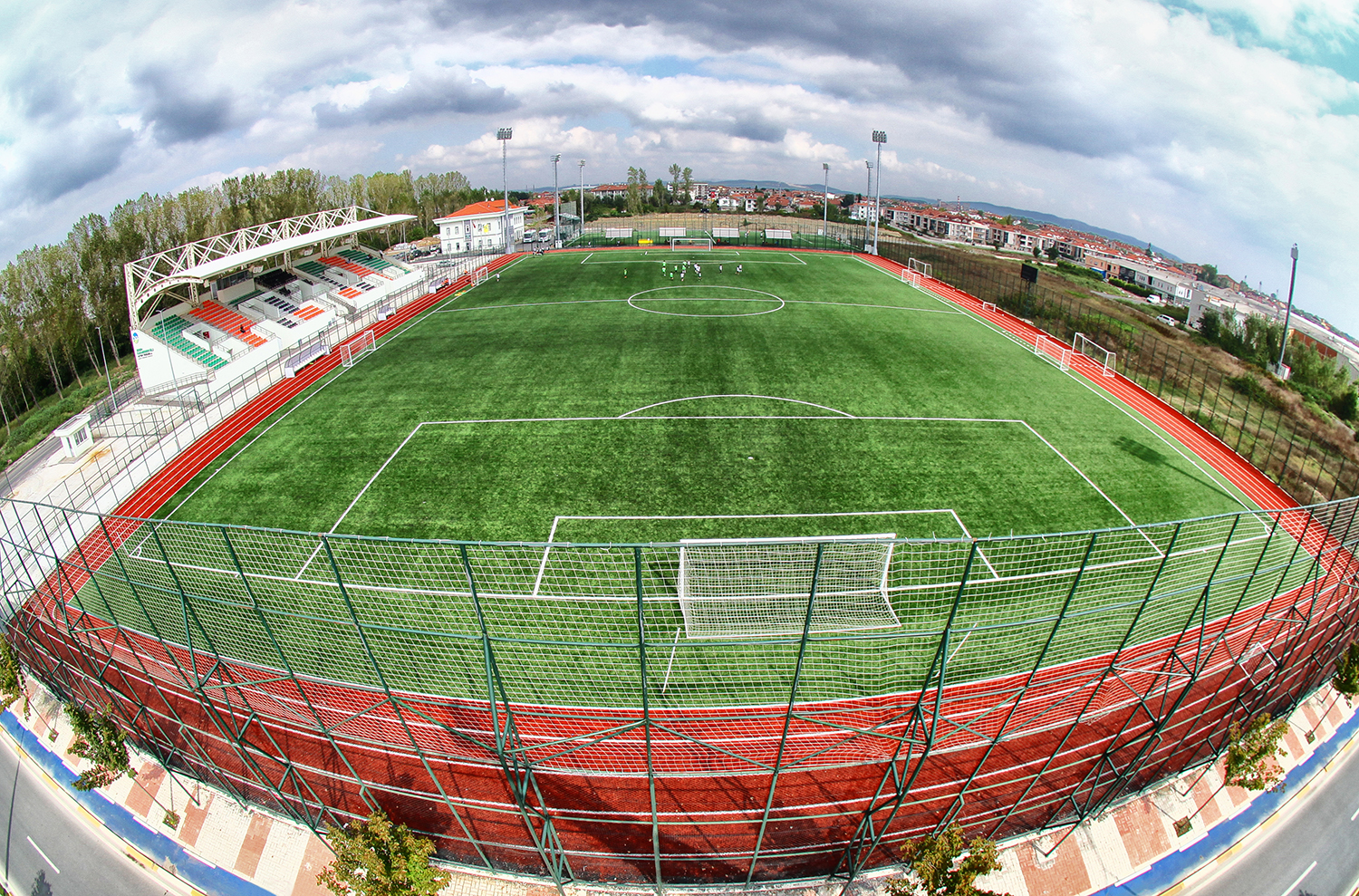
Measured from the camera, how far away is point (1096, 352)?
97.2ft

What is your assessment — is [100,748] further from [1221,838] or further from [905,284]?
[905,284]

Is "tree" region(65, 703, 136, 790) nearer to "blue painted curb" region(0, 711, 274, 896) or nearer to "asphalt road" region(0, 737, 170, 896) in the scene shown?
"blue painted curb" region(0, 711, 274, 896)

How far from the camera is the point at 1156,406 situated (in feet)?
81.0

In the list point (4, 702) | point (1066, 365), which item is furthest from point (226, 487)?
point (1066, 365)

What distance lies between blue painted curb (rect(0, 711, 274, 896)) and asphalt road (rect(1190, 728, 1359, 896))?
15.8 meters

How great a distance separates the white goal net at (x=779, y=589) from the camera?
13.1 m

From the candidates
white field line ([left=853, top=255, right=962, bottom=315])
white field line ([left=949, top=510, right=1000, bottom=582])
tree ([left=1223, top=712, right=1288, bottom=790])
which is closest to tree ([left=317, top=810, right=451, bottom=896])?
white field line ([left=949, top=510, right=1000, bottom=582])

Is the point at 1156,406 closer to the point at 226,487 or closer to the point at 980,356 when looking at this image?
the point at 980,356

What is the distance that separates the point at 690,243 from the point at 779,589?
5099 centimetres

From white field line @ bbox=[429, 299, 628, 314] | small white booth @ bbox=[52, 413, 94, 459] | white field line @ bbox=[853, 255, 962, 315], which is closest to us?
small white booth @ bbox=[52, 413, 94, 459]

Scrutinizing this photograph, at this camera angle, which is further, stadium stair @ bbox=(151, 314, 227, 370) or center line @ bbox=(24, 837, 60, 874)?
stadium stair @ bbox=(151, 314, 227, 370)

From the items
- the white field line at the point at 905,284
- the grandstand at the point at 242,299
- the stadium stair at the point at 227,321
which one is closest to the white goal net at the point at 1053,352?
the white field line at the point at 905,284

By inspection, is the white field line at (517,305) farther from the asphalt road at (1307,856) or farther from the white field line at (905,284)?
the asphalt road at (1307,856)

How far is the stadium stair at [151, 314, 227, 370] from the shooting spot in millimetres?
28125
